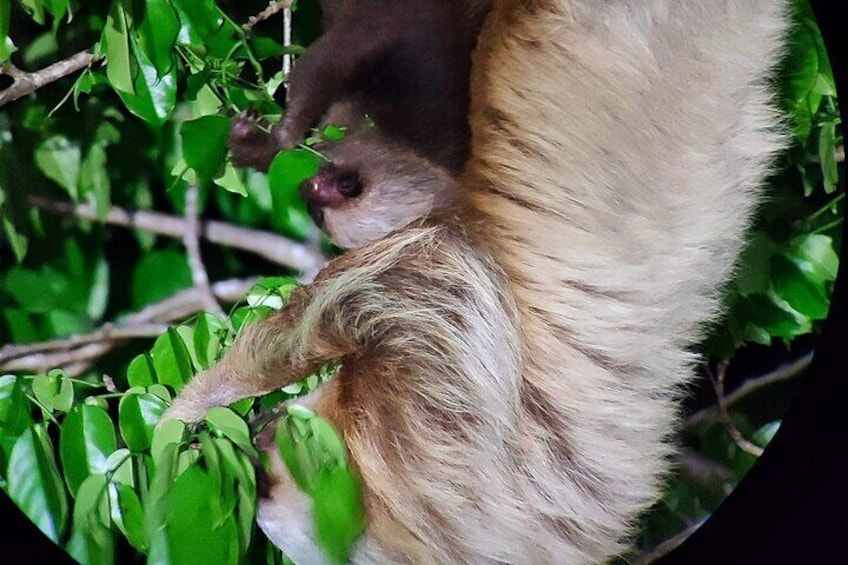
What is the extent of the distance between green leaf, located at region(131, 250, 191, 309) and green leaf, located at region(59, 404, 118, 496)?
0.53 ft

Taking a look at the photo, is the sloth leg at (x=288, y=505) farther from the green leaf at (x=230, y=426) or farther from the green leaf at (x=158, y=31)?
the green leaf at (x=158, y=31)

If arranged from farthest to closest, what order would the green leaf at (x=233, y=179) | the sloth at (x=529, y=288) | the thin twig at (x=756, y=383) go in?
the thin twig at (x=756, y=383) → the green leaf at (x=233, y=179) → the sloth at (x=529, y=288)

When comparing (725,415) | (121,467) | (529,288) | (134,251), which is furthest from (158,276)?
(725,415)

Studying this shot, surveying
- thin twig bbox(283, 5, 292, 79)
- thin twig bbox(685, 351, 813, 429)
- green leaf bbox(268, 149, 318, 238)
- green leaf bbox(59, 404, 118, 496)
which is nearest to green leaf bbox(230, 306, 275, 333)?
green leaf bbox(268, 149, 318, 238)

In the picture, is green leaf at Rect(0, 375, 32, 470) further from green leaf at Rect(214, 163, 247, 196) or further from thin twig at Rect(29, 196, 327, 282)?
green leaf at Rect(214, 163, 247, 196)

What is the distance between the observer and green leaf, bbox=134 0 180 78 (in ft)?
3.71

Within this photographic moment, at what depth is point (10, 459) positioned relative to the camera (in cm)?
120

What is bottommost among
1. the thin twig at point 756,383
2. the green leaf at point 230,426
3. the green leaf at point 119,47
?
the thin twig at point 756,383

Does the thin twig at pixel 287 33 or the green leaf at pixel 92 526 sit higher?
the thin twig at pixel 287 33

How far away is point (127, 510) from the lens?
45.3 inches

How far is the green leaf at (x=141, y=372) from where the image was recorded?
47.2 inches

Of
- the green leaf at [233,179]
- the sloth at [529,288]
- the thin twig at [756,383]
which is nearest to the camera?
the sloth at [529,288]

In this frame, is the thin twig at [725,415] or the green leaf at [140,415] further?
the thin twig at [725,415]

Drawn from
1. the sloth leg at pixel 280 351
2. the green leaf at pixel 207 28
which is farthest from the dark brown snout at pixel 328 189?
the green leaf at pixel 207 28
